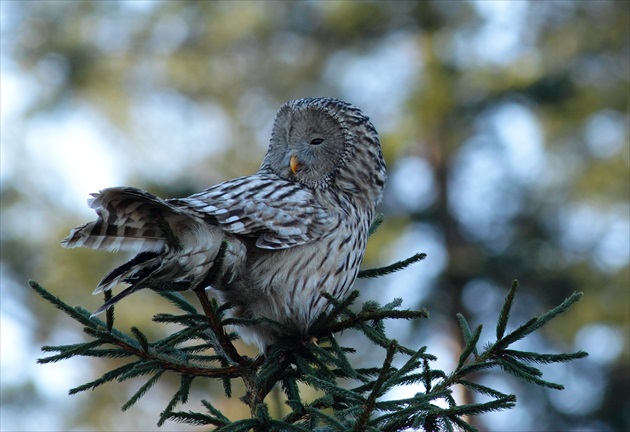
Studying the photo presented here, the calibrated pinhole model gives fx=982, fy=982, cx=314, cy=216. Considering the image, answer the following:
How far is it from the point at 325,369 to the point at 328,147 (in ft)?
5.27

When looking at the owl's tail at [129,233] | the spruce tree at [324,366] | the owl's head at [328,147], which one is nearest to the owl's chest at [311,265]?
the spruce tree at [324,366]

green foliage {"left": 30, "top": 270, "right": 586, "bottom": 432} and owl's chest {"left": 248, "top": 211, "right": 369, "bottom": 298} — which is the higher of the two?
owl's chest {"left": 248, "top": 211, "right": 369, "bottom": 298}

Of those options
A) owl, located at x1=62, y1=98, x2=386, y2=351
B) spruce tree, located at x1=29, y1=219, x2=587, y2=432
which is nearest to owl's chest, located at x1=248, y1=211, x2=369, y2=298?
owl, located at x1=62, y1=98, x2=386, y2=351

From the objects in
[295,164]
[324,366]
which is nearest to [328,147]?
[295,164]

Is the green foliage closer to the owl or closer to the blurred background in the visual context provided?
the owl

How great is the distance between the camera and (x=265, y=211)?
407 cm

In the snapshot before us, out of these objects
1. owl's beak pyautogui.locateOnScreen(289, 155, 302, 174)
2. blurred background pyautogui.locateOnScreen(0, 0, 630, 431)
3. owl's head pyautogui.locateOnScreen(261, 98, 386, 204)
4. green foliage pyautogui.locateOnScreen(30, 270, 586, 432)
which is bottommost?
green foliage pyautogui.locateOnScreen(30, 270, 586, 432)

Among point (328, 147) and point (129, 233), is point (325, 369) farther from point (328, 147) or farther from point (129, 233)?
point (328, 147)

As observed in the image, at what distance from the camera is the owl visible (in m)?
3.41

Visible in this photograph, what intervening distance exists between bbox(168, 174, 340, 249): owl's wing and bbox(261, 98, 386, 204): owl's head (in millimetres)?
373

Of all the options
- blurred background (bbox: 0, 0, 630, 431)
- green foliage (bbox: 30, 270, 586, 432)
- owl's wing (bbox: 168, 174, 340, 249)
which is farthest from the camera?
blurred background (bbox: 0, 0, 630, 431)

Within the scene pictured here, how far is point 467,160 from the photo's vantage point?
1755 cm

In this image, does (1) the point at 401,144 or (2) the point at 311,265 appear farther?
(1) the point at 401,144

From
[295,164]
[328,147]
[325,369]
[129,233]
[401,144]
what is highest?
[401,144]
